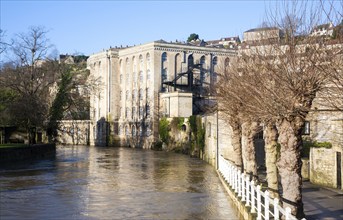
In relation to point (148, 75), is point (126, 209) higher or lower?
lower

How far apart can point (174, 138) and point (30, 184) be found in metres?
35.8

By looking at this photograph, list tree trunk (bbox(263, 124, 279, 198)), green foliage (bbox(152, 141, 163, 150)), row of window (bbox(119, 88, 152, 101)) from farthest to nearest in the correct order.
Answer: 1. row of window (bbox(119, 88, 152, 101))
2. green foliage (bbox(152, 141, 163, 150))
3. tree trunk (bbox(263, 124, 279, 198))

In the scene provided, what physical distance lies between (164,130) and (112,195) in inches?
1647

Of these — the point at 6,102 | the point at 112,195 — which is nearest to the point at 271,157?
the point at 112,195

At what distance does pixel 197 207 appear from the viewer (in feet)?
59.1

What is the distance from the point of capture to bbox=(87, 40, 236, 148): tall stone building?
67.0 meters

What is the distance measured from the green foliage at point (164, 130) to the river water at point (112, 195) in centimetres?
2979

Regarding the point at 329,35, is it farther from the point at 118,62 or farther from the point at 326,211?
the point at 118,62

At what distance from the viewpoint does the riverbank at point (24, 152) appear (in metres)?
37.1

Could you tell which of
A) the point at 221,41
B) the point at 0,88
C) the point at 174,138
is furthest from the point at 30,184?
the point at 221,41

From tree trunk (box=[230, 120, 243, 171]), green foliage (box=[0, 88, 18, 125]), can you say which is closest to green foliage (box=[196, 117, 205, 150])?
tree trunk (box=[230, 120, 243, 171])

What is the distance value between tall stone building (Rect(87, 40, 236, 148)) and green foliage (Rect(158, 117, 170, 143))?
4.42 feet

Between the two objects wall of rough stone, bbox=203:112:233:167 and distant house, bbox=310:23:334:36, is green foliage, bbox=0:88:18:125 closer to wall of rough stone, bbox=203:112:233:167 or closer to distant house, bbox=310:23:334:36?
wall of rough stone, bbox=203:112:233:167

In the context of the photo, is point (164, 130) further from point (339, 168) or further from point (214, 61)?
point (339, 168)
